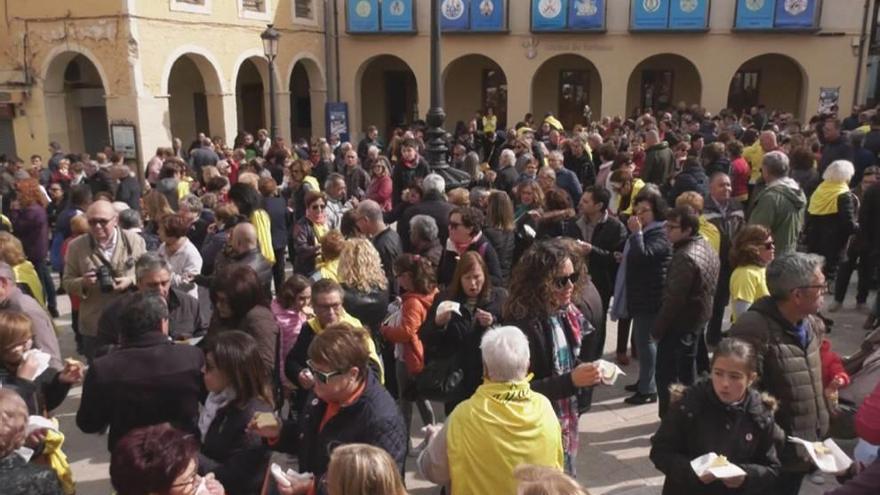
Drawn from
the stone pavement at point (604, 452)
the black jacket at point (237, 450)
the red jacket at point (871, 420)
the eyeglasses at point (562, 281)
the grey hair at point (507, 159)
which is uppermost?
the grey hair at point (507, 159)

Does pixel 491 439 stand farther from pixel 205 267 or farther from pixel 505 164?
pixel 505 164

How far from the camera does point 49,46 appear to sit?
1538 centimetres

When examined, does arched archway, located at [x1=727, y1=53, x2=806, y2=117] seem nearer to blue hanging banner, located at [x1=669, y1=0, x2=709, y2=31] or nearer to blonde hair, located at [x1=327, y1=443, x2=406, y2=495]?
blue hanging banner, located at [x1=669, y1=0, x2=709, y2=31]

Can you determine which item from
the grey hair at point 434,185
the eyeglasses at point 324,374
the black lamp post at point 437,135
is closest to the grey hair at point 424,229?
the grey hair at point 434,185

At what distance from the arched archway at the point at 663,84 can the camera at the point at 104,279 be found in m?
19.1

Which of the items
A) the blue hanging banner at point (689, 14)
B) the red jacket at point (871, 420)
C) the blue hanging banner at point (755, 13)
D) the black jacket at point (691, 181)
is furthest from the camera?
the blue hanging banner at point (689, 14)

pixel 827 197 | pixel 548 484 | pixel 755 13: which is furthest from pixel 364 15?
pixel 548 484

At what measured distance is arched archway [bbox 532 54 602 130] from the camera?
22.4 m

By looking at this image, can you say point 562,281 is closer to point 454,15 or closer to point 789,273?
point 789,273

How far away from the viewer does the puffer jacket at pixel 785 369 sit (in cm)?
323

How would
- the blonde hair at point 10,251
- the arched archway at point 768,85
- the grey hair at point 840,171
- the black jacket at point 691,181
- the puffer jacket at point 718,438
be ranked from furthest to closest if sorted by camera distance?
the arched archway at point 768,85
the black jacket at point 691,181
the grey hair at point 840,171
the blonde hair at point 10,251
the puffer jacket at point 718,438

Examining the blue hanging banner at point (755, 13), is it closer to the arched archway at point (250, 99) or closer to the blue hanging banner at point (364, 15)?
the blue hanging banner at point (364, 15)

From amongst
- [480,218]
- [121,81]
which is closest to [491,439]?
[480,218]

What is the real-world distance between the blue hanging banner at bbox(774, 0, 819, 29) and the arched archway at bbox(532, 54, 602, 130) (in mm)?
5591
